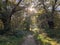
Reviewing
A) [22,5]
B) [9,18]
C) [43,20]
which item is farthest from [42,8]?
[9,18]

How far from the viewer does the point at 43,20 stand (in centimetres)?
3094

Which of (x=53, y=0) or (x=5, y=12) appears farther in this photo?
(x=53, y=0)

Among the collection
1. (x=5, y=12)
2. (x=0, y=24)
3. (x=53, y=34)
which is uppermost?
(x=5, y=12)

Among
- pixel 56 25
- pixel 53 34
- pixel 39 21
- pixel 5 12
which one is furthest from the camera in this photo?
pixel 39 21

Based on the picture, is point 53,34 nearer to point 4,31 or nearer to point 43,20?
point 43,20

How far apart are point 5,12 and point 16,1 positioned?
9.03 feet

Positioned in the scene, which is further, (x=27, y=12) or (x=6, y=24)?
(x=27, y=12)

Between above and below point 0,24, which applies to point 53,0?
above

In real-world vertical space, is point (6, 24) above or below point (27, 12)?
below

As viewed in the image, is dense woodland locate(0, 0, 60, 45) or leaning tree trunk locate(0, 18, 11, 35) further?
leaning tree trunk locate(0, 18, 11, 35)

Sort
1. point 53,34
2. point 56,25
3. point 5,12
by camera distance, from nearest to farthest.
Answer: point 5,12 < point 53,34 < point 56,25

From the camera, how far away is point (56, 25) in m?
30.4

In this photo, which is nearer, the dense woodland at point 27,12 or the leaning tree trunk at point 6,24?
the dense woodland at point 27,12

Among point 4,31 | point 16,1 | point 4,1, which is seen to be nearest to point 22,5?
point 16,1
